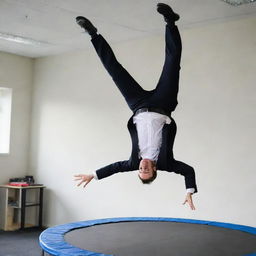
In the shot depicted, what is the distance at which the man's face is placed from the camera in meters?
3.14

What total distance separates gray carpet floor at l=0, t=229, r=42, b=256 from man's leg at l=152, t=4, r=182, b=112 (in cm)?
309

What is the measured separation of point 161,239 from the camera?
3.79 meters

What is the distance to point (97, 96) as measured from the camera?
6.27 m

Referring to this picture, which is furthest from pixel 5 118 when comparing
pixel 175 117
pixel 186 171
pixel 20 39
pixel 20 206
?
pixel 186 171

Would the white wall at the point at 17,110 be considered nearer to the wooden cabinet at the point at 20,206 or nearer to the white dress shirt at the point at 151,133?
the wooden cabinet at the point at 20,206

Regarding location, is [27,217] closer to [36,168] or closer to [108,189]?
[36,168]

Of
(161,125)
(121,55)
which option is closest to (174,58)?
(161,125)

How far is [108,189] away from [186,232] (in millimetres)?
2173

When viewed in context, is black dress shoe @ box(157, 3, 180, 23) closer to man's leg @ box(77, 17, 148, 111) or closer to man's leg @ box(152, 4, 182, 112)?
man's leg @ box(152, 4, 182, 112)

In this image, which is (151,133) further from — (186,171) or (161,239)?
(161,239)

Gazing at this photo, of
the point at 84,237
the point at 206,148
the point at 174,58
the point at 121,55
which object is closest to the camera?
the point at 174,58

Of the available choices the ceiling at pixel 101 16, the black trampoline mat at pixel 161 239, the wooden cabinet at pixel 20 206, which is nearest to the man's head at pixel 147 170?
the black trampoline mat at pixel 161 239

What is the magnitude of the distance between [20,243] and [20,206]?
2.89ft

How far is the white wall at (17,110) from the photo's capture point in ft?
22.6
